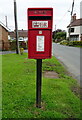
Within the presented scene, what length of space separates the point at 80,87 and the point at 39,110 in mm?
2101

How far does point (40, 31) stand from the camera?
282 centimetres

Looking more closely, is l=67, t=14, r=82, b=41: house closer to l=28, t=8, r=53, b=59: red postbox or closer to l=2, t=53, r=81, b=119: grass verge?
l=2, t=53, r=81, b=119: grass verge

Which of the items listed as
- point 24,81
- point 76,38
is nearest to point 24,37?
point 76,38

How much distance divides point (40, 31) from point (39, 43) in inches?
9.4

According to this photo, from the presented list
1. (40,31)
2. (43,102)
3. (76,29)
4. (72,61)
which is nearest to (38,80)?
(43,102)

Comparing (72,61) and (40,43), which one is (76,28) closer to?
(72,61)

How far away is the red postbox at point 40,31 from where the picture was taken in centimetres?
275

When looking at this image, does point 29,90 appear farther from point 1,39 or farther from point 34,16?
point 1,39

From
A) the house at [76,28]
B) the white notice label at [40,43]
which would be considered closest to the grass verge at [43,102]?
the white notice label at [40,43]

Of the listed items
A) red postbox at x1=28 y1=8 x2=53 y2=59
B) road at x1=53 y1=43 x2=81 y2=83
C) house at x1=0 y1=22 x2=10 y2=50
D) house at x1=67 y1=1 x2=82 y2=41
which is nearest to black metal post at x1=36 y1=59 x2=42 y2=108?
red postbox at x1=28 y1=8 x2=53 y2=59

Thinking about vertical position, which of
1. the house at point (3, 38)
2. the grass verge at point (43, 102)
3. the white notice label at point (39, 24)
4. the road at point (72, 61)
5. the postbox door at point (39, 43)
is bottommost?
the grass verge at point (43, 102)

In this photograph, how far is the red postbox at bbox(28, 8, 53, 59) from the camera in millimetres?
2752

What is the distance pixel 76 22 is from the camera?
150ft

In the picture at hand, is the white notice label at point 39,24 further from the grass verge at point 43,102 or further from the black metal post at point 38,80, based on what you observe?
the grass verge at point 43,102
